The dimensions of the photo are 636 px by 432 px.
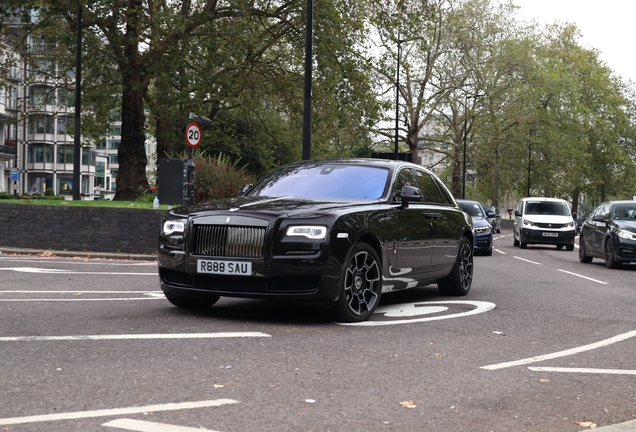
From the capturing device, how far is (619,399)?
5684 mm

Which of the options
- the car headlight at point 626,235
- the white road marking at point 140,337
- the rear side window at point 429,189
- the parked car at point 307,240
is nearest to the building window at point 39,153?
the car headlight at point 626,235

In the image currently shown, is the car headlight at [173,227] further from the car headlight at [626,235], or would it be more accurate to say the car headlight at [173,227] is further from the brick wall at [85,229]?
the car headlight at [626,235]

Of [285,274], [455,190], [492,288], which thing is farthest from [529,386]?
[455,190]

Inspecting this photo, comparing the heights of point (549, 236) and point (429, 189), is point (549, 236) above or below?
below

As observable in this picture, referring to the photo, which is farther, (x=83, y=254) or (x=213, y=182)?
(x=213, y=182)

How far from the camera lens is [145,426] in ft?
14.7

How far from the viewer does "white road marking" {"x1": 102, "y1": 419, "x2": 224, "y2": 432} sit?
14.5 feet

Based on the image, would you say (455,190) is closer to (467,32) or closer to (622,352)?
(467,32)

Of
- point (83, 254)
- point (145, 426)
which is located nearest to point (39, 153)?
point (83, 254)

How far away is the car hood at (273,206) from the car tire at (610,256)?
42.6ft

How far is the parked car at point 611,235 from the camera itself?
2038 cm

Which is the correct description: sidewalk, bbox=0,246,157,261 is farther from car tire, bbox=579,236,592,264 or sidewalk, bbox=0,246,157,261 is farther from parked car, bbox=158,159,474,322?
car tire, bbox=579,236,592,264

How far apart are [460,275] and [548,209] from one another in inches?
853

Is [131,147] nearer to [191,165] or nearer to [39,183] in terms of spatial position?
[191,165]
